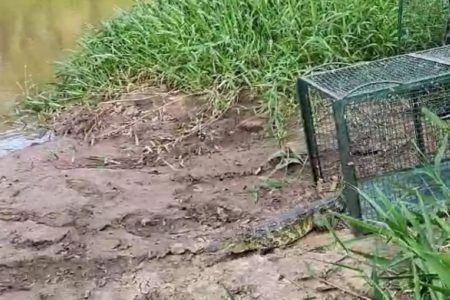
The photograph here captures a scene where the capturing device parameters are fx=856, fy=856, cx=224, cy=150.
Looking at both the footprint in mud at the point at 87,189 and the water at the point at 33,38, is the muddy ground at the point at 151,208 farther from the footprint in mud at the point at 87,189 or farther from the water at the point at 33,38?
the water at the point at 33,38

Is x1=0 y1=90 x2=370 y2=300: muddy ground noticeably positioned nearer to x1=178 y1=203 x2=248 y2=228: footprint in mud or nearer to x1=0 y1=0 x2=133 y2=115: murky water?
x1=178 y1=203 x2=248 y2=228: footprint in mud

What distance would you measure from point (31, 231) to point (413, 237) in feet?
7.40

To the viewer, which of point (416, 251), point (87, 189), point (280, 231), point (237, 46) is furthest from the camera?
point (237, 46)

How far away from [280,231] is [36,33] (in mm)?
5193

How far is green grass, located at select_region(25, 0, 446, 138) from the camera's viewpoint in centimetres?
520

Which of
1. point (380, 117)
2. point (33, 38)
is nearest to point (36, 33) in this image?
point (33, 38)

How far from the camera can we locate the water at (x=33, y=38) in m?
5.95

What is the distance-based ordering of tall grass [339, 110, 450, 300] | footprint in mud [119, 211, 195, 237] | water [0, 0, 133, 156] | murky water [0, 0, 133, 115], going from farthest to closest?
1. murky water [0, 0, 133, 115]
2. water [0, 0, 133, 156]
3. footprint in mud [119, 211, 195, 237]
4. tall grass [339, 110, 450, 300]

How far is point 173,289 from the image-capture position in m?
3.21

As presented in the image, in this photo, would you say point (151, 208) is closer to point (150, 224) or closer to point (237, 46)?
point (150, 224)

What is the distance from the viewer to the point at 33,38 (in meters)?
7.83

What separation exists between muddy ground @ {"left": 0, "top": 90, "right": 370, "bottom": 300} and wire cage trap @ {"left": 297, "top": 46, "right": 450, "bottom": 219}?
28 cm

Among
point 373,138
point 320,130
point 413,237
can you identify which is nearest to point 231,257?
point 373,138

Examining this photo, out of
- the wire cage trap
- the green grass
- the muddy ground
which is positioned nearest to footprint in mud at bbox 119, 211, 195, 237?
the muddy ground
